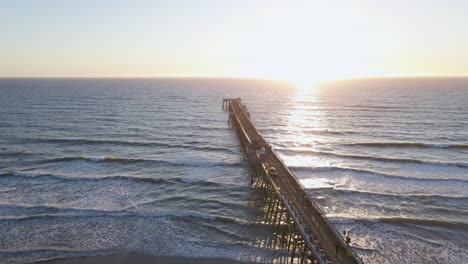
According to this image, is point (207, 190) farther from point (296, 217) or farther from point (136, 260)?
point (296, 217)

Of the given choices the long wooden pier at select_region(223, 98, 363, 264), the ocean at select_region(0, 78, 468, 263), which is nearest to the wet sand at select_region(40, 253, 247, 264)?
the ocean at select_region(0, 78, 468, 263)

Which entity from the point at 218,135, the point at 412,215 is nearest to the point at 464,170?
the point at 412,215

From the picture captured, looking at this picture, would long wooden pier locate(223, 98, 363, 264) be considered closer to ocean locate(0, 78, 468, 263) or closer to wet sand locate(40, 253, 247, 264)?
ocean locate(0, 78, 468, 263)

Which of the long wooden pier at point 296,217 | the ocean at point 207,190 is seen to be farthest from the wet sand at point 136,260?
the long wooden pier at point 296,217

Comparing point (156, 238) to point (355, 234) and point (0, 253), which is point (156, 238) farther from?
point (355, 234)

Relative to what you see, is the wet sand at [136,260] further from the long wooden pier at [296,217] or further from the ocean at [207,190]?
the long wooden pier at [296,217]

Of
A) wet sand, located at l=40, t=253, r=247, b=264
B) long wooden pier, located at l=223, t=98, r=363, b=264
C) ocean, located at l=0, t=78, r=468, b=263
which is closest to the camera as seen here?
long wooden pier, located at l=223, t=98, r=363, b=264

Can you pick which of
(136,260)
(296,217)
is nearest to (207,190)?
(136,260)

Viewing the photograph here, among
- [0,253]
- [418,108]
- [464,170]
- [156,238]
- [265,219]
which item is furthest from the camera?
[418,108]
